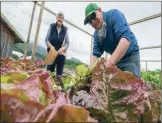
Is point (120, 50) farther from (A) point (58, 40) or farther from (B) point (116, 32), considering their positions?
(A) point (58, 40)

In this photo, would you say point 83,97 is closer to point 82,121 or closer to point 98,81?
point 98,81

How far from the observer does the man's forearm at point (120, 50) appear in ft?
10.5

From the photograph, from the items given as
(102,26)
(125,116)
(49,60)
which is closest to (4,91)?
(125,116)

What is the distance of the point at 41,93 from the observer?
1.29 meters

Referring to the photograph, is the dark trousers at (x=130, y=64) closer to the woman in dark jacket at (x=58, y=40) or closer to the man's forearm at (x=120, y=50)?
the man's forearm at (x=120, y=50)

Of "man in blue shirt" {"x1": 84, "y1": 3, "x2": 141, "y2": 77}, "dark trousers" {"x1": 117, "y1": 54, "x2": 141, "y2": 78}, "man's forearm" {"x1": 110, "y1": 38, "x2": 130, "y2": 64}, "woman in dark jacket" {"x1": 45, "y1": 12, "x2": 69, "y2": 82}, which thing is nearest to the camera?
"man's forearm" {"x1": 110, "y1": 38, "x2": 130, "y2": 64}

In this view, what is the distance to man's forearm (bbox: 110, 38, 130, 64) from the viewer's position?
321 centimetres

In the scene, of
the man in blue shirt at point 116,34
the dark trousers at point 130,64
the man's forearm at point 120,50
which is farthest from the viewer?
the dark trousers at point 130,64

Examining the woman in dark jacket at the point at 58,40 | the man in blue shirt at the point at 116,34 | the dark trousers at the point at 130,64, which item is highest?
the woman in dark jacket at the point at 58,40

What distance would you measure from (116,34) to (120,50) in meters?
0.29

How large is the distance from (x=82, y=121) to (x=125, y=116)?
40 cm

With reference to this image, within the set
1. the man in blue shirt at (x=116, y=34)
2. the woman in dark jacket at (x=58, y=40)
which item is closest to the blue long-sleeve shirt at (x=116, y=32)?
the man in blue shirt at (x=116, y=34)

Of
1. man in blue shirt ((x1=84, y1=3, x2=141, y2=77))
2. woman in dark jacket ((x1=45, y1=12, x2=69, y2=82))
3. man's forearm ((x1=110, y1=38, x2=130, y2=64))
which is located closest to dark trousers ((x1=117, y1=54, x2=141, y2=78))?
man in blue shirt ((x1=84, y1=3, x2=141, y2=77))

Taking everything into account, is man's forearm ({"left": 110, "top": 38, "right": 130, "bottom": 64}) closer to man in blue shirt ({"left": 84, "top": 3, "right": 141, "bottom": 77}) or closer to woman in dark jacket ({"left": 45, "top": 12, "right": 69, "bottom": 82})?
man in blue shirt ({"left": 84, "top": 3, "right": 141, "bottom": 77})
